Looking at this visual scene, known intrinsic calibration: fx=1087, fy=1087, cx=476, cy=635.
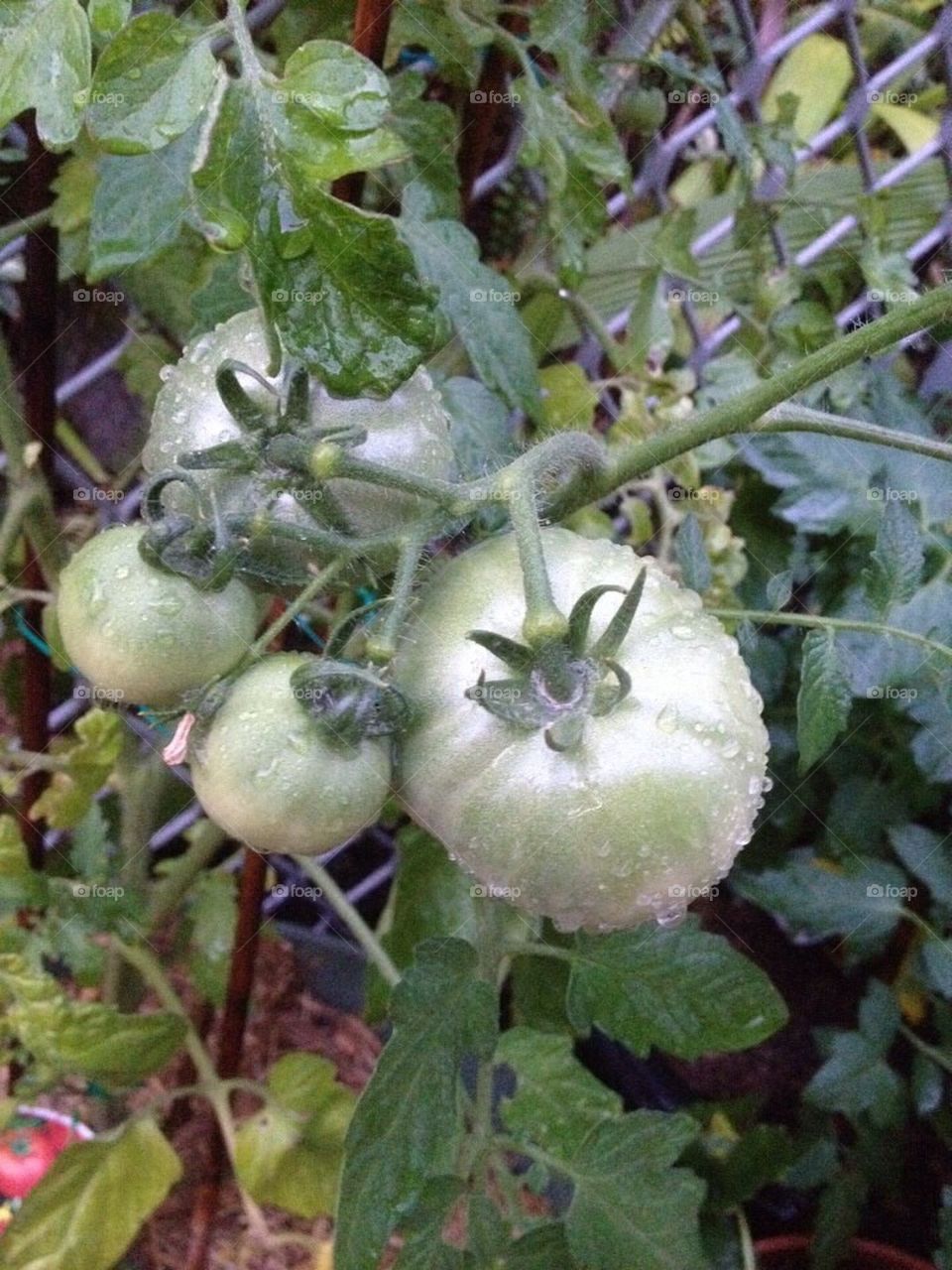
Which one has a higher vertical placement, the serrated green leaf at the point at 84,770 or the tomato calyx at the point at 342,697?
the tomato calyx at the point at 342,697

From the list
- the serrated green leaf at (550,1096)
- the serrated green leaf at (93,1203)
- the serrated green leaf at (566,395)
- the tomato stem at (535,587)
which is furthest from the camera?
the serrated green leaf at (566,395)

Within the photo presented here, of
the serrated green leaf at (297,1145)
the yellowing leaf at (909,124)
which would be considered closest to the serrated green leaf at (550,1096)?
the serrated green leaf at (297,1145)

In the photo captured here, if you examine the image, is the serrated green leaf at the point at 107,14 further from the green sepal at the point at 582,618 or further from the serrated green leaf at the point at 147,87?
the green sepal at the point at 582,618

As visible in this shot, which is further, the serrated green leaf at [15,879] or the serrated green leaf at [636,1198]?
the serrated green leaf at [15,879]

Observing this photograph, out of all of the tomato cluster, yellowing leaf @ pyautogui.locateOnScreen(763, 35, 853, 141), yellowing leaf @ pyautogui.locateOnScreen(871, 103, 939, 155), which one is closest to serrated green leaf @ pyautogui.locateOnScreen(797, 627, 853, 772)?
the tomato cluster

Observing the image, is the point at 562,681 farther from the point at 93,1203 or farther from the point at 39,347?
the point at 93,1203

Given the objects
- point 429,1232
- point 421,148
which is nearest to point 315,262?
point 421,148

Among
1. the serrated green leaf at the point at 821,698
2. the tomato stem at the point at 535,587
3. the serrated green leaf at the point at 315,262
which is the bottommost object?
the serrated green leaf at the point at 821,698

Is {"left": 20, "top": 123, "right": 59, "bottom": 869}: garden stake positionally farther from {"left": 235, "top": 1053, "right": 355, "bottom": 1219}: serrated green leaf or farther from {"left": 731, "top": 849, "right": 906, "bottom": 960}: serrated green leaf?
{"left": 731, "top": 849, "right": 906, "bottom": 960}: serrated green leaf
